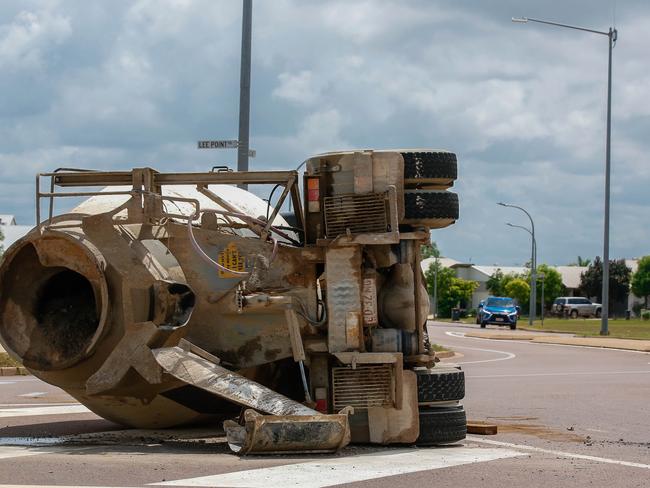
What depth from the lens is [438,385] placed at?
10.2 m

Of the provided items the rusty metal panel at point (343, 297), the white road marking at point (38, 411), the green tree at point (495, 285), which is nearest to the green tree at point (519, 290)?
the green tree at point (495, 285)

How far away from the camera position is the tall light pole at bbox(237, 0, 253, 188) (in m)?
19.5

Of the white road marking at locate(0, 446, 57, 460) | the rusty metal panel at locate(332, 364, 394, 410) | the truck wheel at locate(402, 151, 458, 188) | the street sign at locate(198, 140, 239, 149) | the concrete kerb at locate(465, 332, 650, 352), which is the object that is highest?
the street sign at locate(198, 140, 239, 149)

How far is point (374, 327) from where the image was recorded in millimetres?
10188

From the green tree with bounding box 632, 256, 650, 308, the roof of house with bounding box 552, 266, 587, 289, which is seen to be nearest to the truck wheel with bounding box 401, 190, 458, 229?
the green tree with bounding box 632, 256, 650, 308

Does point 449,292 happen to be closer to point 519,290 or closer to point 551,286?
point 519,290

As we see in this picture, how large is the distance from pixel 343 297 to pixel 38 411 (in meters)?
5.23

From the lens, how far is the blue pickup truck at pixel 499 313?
Result: 207 ft

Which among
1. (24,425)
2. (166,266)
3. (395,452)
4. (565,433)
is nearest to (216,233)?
(166,266)

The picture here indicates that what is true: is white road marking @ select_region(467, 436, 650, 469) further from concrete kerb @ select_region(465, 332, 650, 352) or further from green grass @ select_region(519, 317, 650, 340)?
green grass @ select_region(519, 317, 650, 340)

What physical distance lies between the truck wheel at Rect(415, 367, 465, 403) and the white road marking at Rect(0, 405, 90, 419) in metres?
5.12

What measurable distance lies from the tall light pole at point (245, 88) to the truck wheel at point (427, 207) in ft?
30.1

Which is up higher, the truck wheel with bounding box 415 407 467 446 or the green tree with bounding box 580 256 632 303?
the green tree with bounding box 580 256 632 303

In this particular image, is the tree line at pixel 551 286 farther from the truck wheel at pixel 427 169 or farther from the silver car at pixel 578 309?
the truck wheel at pixel 427 169
